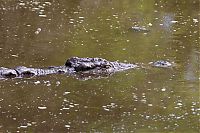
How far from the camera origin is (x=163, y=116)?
6660mm

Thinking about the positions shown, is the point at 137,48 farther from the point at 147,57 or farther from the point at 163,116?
the point at 163,116

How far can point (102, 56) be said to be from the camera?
9.05 metres

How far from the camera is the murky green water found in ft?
21.3

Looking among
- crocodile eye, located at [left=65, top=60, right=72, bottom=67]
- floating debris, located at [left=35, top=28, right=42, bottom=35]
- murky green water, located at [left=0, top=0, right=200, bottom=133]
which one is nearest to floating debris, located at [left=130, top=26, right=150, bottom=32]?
murky green water, located at [left=0, top=0, right=200, bottom=133]

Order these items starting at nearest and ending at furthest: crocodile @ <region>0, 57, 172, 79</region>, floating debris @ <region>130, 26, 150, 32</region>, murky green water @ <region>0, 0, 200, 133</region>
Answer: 1. murky green water @ <region>0, 0, 200, 133</region>
2. crocodile @ <region>0, 57, 172, 79</region>
3. floating debris @ <region>130, 26, 150, 32</region>

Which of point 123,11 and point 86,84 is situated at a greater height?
point 123,11

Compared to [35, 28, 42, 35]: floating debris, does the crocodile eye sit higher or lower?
lower

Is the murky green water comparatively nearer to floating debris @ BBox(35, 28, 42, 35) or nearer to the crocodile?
floating debris @ BBox(35, 28, 42, 35)

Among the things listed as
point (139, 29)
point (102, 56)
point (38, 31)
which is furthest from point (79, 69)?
point (139, 29)

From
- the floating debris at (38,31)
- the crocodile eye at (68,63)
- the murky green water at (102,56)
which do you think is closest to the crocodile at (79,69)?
the crocodile eye at (68,63)

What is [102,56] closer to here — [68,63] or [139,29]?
[68,63]

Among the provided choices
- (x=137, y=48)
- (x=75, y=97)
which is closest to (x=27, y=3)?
(x=137, y=48)

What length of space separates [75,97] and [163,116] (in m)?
1.11

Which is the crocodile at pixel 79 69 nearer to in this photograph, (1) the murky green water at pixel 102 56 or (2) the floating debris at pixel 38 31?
(1) the murky green water at pixel 102 56
